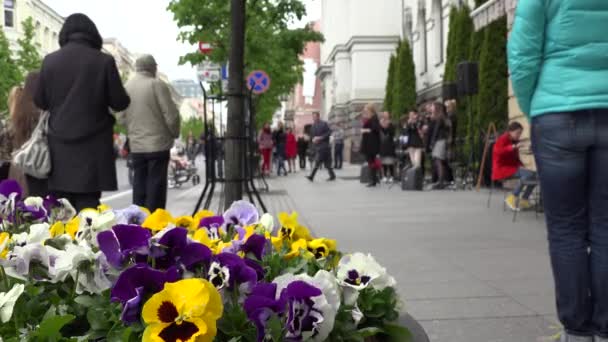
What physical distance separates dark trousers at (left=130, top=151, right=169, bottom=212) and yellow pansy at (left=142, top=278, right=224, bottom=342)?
6713mm

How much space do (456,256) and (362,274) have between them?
5.13 meters

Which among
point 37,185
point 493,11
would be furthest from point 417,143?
point 37,185

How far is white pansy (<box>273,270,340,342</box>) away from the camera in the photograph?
186cm

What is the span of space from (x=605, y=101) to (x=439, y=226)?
6267 millimetres

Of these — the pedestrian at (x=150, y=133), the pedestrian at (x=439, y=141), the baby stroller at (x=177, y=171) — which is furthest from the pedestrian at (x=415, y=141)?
the pedestrian at (x=150, y=133)

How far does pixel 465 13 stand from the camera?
22.2 meters

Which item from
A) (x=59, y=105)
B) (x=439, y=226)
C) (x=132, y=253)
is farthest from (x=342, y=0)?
(x=132, y=253)

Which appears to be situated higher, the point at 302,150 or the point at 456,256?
the point at 456,256

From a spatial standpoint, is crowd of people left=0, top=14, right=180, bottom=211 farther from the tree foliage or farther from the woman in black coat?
the tree foliage

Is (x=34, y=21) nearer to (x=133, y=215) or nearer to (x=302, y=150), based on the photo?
(x=302, y=150)

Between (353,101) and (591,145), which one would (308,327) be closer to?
(591,145)

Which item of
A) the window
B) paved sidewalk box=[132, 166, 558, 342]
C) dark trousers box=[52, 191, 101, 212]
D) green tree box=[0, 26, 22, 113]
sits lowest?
paved sidewalk box=[132, 166, 558, 342]

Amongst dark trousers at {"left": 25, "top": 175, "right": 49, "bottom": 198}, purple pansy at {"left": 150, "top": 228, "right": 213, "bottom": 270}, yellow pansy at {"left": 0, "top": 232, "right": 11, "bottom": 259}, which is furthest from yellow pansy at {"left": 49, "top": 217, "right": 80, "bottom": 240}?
dark trousers at {"left": 25, "top": 175, "right": 49, "bottom": 198}

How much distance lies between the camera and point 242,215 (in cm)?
289
